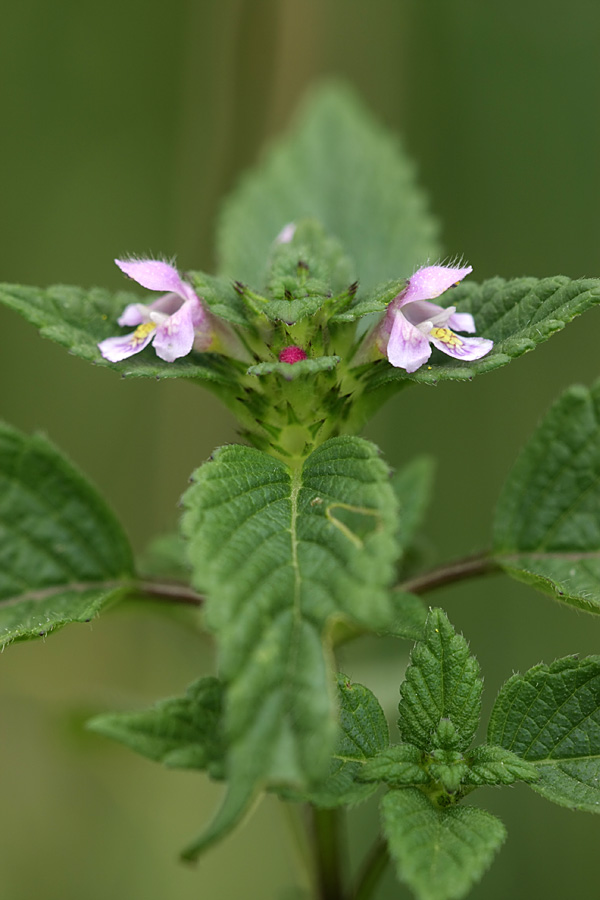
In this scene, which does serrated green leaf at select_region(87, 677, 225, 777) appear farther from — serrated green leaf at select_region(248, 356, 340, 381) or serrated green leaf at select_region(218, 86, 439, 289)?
serrated green leaf at select_region(218, 86, 439, 289)

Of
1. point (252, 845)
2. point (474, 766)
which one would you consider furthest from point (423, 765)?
point (252, 845)

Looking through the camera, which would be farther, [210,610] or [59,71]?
[59,71]

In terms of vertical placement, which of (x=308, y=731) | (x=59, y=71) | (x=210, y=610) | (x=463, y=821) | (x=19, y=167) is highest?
(x=59, y=71)

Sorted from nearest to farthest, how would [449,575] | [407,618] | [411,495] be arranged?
[407,618] < [449,575] < [411,495]

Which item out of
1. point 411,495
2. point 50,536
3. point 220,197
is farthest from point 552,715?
point 220,197

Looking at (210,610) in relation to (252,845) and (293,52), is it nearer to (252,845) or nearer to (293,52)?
(252,845)

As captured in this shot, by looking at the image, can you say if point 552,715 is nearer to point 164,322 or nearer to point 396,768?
point 396,768
